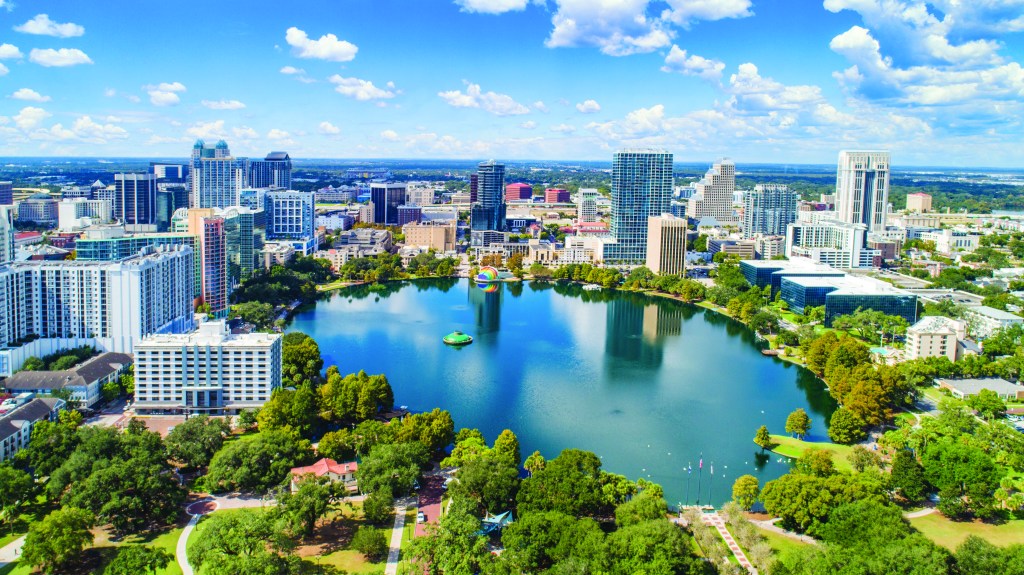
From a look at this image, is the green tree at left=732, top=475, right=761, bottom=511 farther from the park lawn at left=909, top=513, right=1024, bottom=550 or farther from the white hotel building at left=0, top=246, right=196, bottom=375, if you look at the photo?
the white hotel building at left=0, top=246, right=196, bottom=375

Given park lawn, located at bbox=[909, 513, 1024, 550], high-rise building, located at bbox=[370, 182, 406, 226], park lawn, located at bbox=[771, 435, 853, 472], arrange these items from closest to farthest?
park lawn, located at bbox=[909, 513, 1024, 550] < park lawn, located at bbox=[771, 435, 853, 472] < high-rise building, located at bbox=[370, 182, 406, 226]

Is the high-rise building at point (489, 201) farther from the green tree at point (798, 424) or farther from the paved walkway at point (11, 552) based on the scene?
the paved walkway at point (11, 552)

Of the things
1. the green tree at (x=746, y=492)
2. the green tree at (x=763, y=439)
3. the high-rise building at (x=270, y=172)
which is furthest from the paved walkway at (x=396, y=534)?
the high-rise building at (x=270, y=172)

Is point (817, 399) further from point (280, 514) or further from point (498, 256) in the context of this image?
point (498, 256)

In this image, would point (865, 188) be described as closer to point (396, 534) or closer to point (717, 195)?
point (717, 195)

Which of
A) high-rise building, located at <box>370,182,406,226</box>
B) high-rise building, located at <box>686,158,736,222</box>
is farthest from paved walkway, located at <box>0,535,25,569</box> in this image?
high-rise building, located at <box>686,158,736,222</box>

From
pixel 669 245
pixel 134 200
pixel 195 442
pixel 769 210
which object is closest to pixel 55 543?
pixel 195 442
